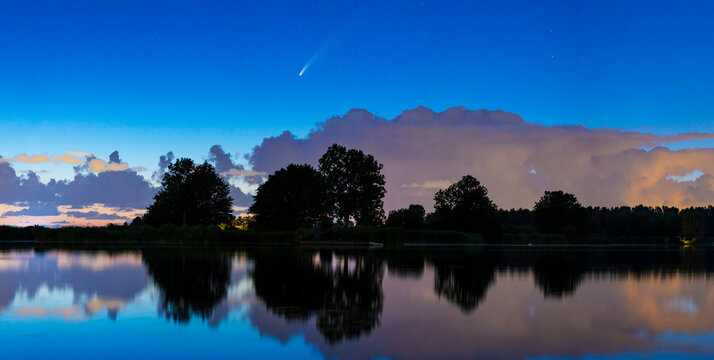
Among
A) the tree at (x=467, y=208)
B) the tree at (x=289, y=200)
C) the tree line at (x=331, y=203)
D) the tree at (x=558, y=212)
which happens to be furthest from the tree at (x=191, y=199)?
the tree at (x=558, y=212)

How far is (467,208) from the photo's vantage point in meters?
98.4

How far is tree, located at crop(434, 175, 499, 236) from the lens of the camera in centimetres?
9525

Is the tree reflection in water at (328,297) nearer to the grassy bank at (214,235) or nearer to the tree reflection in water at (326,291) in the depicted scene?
the tree reflection in water at (326,291)

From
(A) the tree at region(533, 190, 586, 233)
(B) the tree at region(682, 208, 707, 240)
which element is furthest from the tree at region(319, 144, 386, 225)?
(B) the tree at region(682, 208, 707, 240)

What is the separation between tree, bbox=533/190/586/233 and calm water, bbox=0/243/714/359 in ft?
322

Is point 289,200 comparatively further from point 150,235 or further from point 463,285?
point 463,285

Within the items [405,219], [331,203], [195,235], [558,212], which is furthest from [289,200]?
[558,212]

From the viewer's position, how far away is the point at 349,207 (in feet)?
246

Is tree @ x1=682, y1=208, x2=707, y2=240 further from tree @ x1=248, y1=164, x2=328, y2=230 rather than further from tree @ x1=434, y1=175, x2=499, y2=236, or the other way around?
tree @ x1=248, y1=164, x2=328, y2=230

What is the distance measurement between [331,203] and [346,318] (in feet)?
215

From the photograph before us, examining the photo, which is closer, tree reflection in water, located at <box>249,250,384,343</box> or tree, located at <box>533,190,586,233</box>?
tree reflection in water, located at <box>249,250,384,343</box>

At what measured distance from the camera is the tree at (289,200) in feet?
260

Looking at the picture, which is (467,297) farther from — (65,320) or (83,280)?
(83,280)

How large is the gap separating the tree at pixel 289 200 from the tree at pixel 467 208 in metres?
27.0
